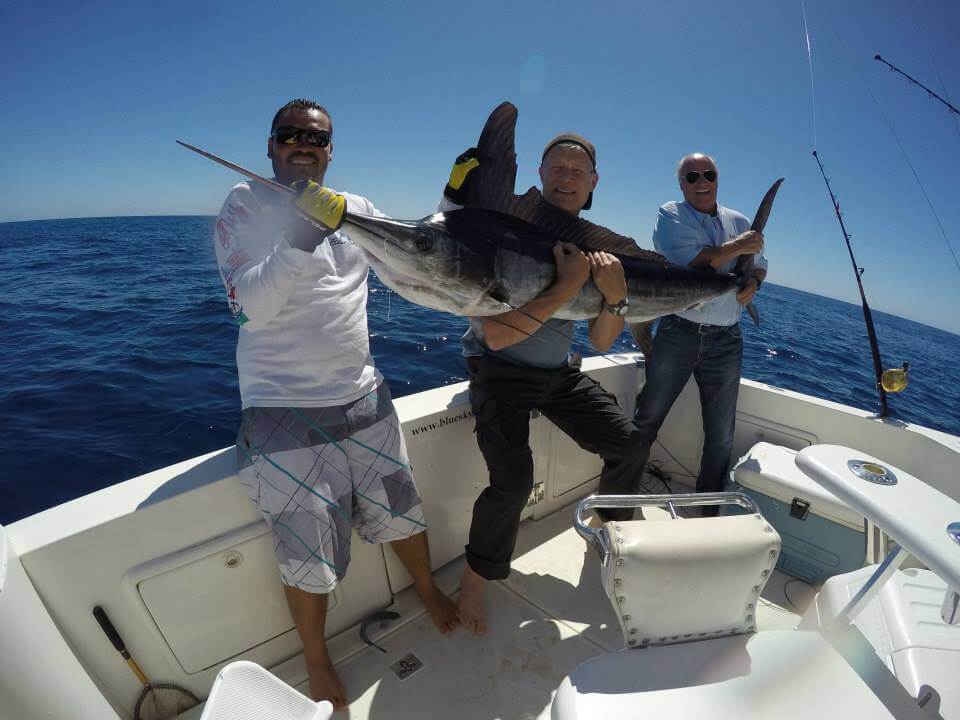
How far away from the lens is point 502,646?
220 centimetres

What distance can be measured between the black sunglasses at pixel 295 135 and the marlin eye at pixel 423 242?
599 millimetres

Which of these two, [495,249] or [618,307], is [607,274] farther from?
[495,249]

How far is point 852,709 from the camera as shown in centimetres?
121

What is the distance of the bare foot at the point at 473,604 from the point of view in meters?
2.27

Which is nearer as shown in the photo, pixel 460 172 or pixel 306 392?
pixel 306 392

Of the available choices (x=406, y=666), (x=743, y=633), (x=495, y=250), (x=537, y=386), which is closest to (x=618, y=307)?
(x=537, y=386)

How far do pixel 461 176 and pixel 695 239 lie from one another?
1763 mm

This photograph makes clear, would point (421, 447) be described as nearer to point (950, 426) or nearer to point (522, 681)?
point (522, 681)

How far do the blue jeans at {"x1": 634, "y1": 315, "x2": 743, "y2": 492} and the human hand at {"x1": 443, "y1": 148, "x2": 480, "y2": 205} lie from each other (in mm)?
1783

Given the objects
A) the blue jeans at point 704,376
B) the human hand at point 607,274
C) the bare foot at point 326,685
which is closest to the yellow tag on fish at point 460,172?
the human hand at point 607,274

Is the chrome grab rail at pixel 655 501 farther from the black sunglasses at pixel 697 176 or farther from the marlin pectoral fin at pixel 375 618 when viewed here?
the black sunglasses at pixel 697 176

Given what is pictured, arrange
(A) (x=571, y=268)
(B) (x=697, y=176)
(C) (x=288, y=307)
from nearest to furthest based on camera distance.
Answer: (C) (x=288, y=307)
(A) (x=571, y=268)
(B) (x=697, y=176)

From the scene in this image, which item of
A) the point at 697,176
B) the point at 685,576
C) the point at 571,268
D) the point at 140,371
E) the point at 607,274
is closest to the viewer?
the point at 685,576

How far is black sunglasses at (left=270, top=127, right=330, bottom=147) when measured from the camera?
1858mm
